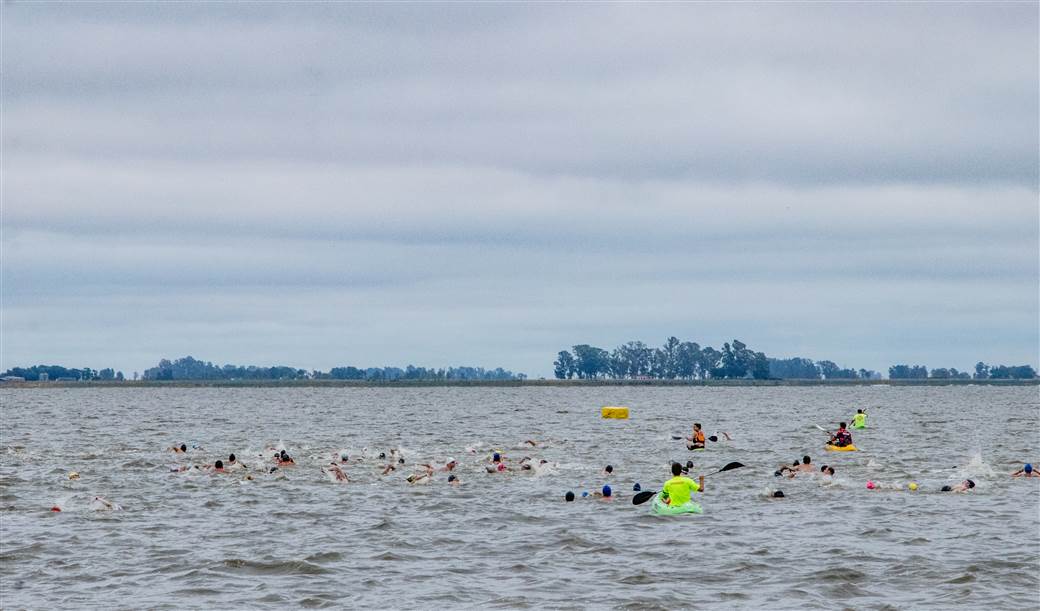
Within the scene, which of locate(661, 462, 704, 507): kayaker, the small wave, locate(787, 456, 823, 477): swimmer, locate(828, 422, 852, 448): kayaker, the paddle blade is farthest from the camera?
locate(828, 422, 852, 448): kayaker

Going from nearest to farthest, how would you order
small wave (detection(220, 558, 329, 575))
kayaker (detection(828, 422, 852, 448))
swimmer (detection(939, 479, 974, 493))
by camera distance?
1. small wave (detection(220, 558, 329, 575))
2. swimmer (detection(939, 479, 974, 493))
3. kayaker (detection(828, 422, 852, 448))

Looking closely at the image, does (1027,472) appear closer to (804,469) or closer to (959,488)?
(959,488)

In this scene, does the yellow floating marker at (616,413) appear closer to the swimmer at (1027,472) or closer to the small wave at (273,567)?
the swimmer at (1027,472)

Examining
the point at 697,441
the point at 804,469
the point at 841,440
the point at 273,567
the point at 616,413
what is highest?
the point at 616,413

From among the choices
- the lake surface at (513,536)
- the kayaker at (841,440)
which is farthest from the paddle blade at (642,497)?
the kayaker at (841,440)

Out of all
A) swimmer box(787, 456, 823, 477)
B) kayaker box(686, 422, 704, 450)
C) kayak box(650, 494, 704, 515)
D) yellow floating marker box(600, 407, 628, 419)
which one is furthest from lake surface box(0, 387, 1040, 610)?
yellow floating marker box(600, 407, 628, 419)

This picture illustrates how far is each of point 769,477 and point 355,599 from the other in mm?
26492

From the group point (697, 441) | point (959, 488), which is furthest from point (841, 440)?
point (959, 488)

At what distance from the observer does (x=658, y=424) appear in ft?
336

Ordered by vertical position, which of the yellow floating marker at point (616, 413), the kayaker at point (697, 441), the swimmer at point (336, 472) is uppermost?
the yellow floating marker at point (616, 413)

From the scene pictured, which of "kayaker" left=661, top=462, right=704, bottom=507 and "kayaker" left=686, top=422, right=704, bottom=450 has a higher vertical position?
"kayaker" left=686, top=422, right=704, bottom=450

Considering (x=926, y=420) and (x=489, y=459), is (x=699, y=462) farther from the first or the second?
(x=926, y=420)

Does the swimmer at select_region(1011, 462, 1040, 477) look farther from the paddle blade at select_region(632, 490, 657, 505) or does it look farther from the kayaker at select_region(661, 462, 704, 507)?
the paddle blade at select_region(632, 490, 657, 505)

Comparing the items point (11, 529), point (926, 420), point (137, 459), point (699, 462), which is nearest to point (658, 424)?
point (926, 420)
